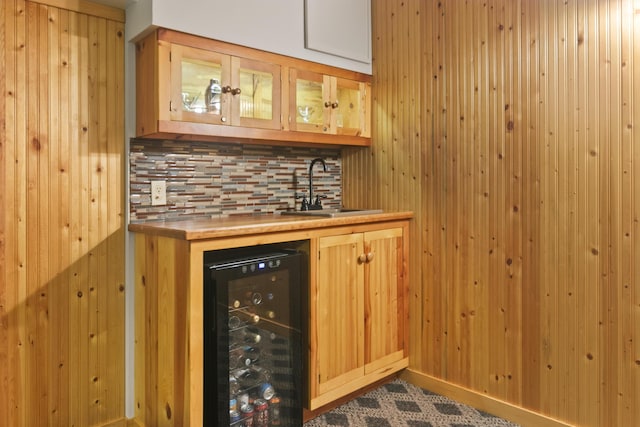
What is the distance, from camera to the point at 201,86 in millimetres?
2096

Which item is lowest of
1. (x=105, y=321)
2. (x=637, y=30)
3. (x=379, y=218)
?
(x=105, y=321)

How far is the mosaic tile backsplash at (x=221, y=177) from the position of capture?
7.15 ft

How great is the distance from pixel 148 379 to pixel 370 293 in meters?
1.15

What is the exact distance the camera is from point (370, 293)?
245 cm

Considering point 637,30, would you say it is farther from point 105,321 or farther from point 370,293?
point 105,321

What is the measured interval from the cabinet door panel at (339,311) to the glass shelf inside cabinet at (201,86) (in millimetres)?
818

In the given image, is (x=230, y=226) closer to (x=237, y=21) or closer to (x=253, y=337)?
(x=253, y=337)

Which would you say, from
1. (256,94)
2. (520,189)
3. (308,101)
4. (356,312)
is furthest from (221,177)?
(520,189)

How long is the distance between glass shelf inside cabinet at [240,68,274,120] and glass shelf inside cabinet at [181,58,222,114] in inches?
5.2

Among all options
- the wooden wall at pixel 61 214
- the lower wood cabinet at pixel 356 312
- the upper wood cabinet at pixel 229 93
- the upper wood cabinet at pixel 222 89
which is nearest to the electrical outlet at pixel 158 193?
the wooden wall at pixel 61 214

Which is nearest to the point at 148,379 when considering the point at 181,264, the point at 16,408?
the point at 16,408

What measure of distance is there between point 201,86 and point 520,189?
1.57 meters

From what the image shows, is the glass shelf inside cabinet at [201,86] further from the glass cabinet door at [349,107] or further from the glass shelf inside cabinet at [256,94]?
the glass cabinet door at [349,107]

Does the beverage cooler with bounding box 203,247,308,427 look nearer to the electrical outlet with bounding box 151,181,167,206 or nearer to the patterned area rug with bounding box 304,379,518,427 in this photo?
the patterned area rug with bounding box 304,379,518,427
